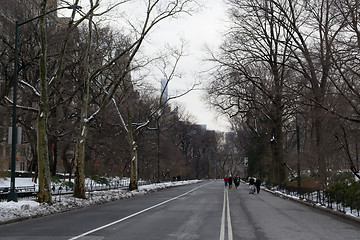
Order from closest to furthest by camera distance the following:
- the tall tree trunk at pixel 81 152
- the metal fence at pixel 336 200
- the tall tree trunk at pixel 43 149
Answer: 1. the metal fence at pixel 336 200
2. the tall tree trunk at pixel 43 149
3. the tall tree trunk at pixel 81 152

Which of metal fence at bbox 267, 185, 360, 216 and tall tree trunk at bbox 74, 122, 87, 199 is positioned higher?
tall tree trunk at bbox 74, 122, 87, 199

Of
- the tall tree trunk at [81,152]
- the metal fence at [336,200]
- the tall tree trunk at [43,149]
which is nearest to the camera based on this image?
the metal fence at [336,200]

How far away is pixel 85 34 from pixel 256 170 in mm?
58928

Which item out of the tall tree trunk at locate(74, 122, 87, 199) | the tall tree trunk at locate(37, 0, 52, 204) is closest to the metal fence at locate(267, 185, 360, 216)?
the tall tree trunk at locate(37, 0, 52, 204)

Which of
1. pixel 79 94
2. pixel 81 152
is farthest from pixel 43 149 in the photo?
pixel 79 94

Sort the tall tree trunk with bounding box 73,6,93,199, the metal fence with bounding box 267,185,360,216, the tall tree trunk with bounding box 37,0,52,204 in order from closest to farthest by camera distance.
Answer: the metal fence with bounding box 267,185,360,216 → the tall tree trunk with bounding box 37,0,52,204 → the tall tree trunk with bounding box 73,6,93,199

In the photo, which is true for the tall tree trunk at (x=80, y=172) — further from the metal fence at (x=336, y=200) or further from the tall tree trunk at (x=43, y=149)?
the metal fence at (x=336, y=200)

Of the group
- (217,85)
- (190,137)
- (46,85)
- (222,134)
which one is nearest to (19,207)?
(46,85)

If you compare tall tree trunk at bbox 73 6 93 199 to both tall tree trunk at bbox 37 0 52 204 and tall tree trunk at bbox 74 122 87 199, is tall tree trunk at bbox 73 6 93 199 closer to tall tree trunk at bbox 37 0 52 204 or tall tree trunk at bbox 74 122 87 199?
tall tree trunk at bbox 74 122 87 199

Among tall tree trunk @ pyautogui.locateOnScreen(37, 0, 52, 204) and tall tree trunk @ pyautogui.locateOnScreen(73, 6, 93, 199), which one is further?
tall tree trunk @ pyautogui.locateOnScreen(73, 6, 93, 199)

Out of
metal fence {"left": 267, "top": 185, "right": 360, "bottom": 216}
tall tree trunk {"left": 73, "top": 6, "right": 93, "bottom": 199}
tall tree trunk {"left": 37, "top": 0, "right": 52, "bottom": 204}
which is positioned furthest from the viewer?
tall tree trunk {"left": 73, "top": 6, "right": 93, "bottom": 199}

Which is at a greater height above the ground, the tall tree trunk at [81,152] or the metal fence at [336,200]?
the tall tree trunk at [81,152]

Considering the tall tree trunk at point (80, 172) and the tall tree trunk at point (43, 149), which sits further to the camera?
the tall tree trunk at point (80, 172)

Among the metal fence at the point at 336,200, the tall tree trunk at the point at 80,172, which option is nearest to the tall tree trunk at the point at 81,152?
the tall tree trunk at the point at 80,172
